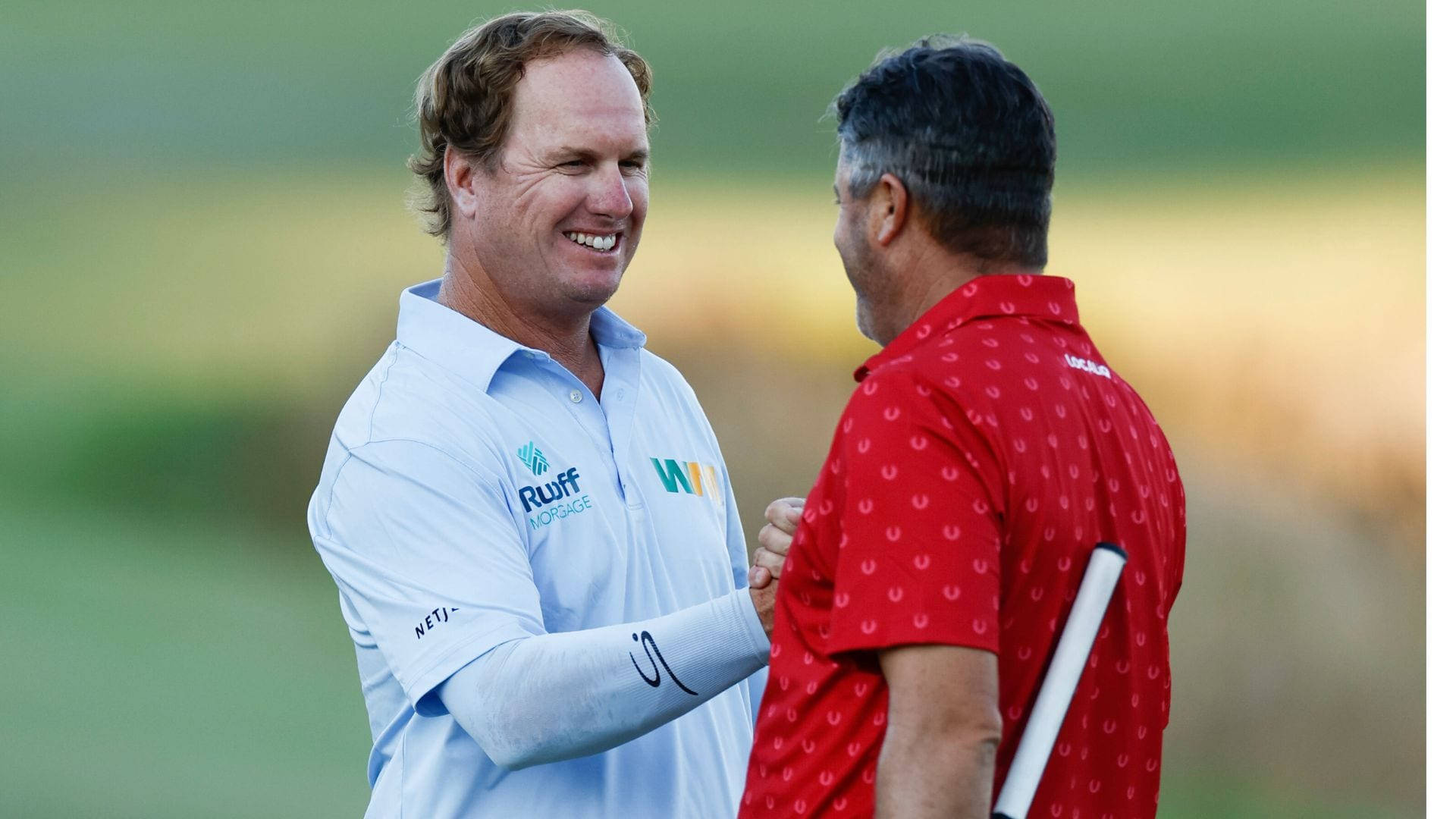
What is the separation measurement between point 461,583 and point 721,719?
529 mm

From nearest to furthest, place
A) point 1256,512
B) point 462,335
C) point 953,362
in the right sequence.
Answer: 1. point 953,362
2. point 462,335
3. point 1256,512

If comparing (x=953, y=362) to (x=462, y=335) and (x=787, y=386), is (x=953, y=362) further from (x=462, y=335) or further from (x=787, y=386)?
(x=787, y=386)

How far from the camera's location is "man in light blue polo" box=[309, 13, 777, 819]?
1.61 meters

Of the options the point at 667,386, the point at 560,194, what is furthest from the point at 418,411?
the point at 667,386

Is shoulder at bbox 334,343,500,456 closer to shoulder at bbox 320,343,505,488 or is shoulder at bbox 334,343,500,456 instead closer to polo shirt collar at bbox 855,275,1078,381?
shoulder at bbox 320,343,505,488

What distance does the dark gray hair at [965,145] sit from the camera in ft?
4.11

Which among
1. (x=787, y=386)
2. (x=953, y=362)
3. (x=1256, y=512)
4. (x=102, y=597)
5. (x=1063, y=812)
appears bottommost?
(x=102, y=597)

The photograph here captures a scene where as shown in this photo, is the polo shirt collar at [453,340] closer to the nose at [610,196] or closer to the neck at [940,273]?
the nose at [610,196]

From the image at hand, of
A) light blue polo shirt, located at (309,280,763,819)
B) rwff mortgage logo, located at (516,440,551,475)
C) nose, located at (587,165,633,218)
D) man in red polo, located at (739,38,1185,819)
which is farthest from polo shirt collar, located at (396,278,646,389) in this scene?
man in red polo, located at (739,38,1185,819)

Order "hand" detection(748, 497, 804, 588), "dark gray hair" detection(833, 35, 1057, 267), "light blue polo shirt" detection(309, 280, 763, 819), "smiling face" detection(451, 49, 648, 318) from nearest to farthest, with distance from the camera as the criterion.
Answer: "dark gray hair" detection(833, 35, 1057, 267)
"hand" detection(748, 497, 804, 588)
"light blue polo shirt" detection(309, 280, 763, 819)
"smiling face" detection(451, 49, 648, 318)

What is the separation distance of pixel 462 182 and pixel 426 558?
660 mm

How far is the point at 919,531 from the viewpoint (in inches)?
44.4

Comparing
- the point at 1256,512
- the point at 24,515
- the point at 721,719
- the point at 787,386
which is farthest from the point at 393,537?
the point at 24,515

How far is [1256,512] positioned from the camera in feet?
15.7
